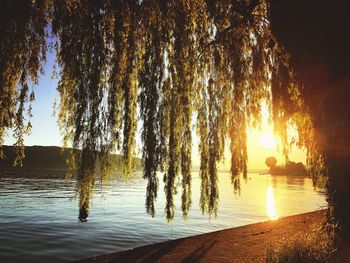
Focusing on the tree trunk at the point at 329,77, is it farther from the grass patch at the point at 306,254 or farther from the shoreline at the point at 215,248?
the shoreline at the point at 215,248

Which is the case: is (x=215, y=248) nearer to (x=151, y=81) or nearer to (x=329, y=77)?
(x=151, y=81)

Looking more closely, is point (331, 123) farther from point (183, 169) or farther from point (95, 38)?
point (95, 38)

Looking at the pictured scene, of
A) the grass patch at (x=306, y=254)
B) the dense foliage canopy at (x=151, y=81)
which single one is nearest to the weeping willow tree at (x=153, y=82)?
the dense foliage canopy at (x=151, y=81)

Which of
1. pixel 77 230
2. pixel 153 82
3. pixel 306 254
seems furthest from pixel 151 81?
pixel 77 230

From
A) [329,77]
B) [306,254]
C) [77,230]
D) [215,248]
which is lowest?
[77,230]

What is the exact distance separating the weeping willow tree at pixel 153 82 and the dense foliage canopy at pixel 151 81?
0.06 ft

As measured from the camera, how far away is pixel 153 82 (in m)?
6.30

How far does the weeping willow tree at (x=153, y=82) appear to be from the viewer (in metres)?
5.68

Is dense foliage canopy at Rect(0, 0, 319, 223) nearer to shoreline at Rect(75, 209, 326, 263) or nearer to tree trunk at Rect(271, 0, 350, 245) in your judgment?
tree trunk at Rect(271, 0, 350, 245)

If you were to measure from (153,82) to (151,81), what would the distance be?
4 cm

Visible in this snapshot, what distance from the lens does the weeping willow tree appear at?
18.6 ft

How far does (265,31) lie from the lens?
7.94 metres

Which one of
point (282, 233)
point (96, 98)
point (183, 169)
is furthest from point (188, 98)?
point (282, 233)

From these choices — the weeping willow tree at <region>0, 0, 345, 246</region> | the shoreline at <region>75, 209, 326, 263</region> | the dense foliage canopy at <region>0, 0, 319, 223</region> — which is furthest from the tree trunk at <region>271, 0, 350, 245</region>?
the shoreline at <region>75, 209, 326, 263</region>
